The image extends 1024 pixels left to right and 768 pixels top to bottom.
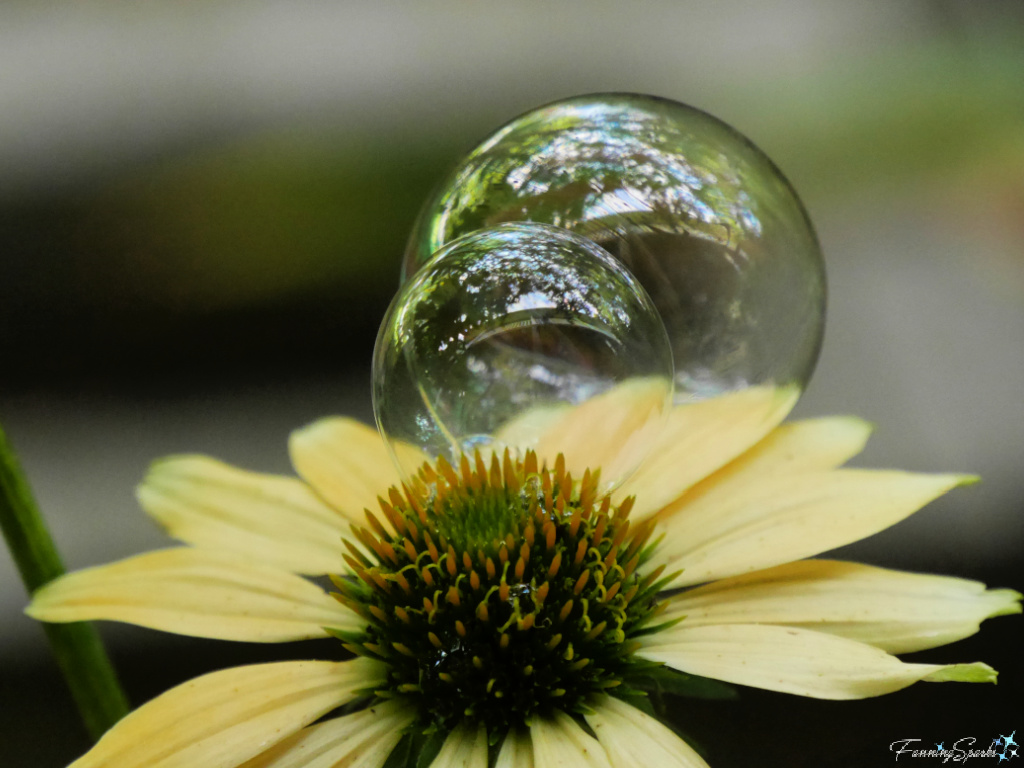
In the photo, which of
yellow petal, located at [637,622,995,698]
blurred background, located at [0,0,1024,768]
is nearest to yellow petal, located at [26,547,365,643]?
yellow petal, located at [637,622,995,698]

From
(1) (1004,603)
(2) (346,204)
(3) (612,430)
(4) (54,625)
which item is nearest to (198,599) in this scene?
(4) (54,625)

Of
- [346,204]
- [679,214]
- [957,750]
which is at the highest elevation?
[346,204]

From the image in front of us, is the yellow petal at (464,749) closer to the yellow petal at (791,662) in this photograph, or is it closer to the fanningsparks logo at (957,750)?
the yellow petal at (791,662)

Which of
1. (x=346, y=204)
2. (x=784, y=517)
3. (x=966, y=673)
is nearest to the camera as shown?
(x=966, y=673)

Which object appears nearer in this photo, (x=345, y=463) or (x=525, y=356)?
(x=525, y=356)

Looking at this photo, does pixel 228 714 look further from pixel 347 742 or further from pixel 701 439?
pixel 701 439

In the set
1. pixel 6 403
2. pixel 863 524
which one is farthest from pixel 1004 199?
pixel 6 403

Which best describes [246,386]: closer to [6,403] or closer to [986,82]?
[6,403]
